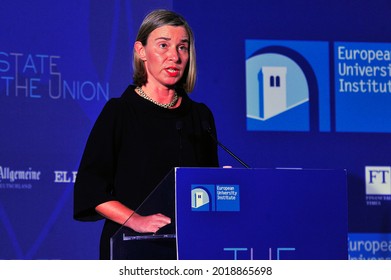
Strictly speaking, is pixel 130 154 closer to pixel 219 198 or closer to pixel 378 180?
pixel 219 198

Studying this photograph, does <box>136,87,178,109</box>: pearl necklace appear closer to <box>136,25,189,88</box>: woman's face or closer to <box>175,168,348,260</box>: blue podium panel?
<box>136,25,189,88</box>: woman's face

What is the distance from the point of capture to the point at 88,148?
2.83 metres

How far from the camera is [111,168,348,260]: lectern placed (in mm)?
2328

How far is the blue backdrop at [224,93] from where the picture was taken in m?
4.62

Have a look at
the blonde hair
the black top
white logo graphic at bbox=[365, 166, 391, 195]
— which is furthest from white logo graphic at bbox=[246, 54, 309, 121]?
the black top

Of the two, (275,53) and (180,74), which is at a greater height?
(275,53)

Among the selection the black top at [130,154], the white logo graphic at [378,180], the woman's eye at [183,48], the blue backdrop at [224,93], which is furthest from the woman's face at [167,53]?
the white logo graphic at [378,180]

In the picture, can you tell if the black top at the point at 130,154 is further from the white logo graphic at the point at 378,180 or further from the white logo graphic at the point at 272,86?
the white logo graphic at the point at 378,180

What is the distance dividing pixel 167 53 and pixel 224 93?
2082 millimetres

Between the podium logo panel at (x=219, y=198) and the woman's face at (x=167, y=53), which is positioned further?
the woman's face at (x=167, y=53)

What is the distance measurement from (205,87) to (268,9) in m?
0.64

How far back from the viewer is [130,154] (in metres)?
2.82
